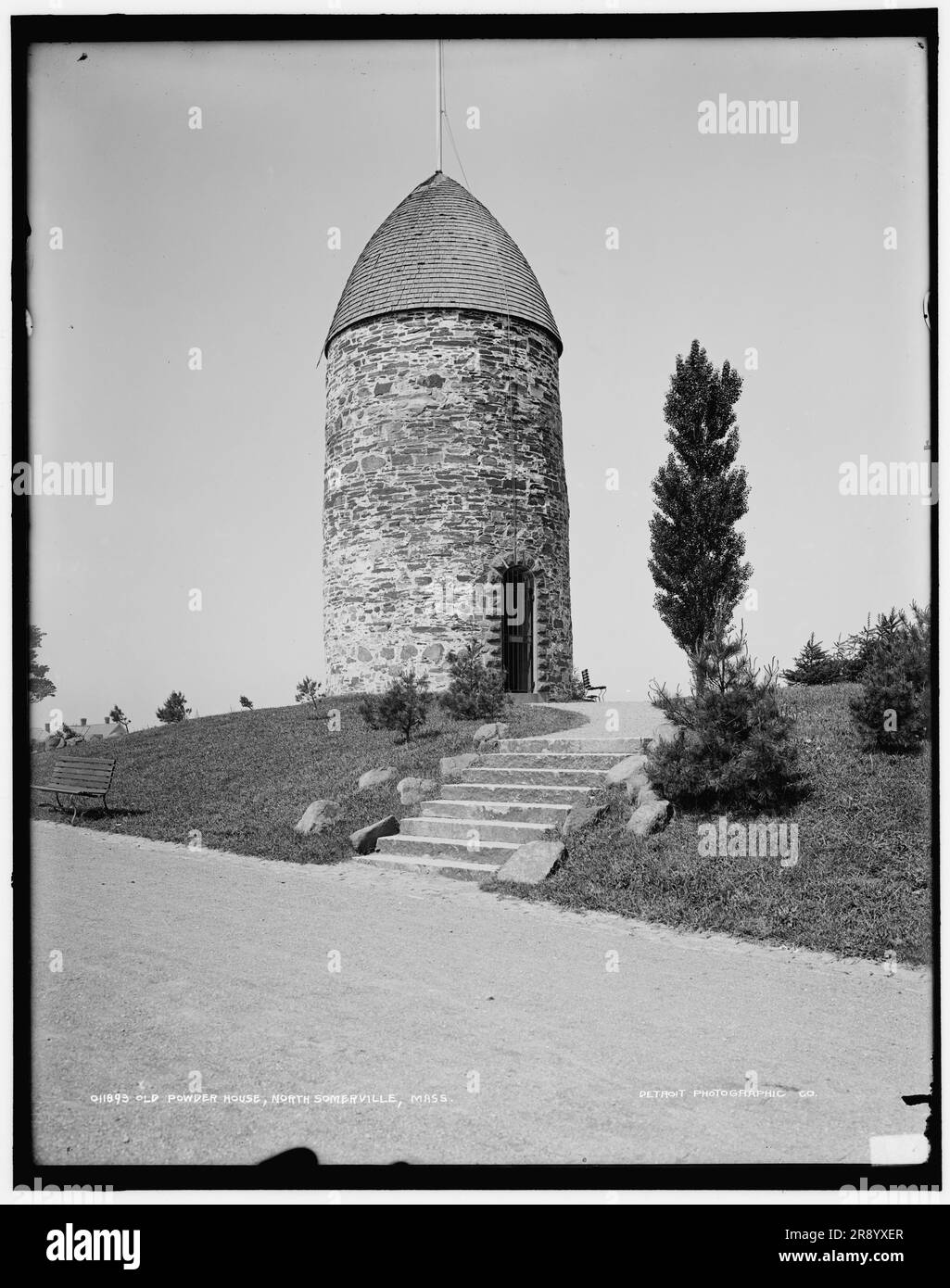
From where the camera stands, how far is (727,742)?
30.1ft

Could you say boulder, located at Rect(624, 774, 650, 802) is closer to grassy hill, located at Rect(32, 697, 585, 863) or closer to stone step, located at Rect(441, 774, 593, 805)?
stone step, located at Rect(441, 774, 593, 805)

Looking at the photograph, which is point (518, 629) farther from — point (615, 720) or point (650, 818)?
point (650, 818)

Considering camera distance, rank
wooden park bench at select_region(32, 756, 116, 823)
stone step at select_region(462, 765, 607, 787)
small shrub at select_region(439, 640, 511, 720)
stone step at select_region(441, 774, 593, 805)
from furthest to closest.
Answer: small shrub at select_region(439, 640, 511, 720)
wooden park bench at select_region(32, 756, 116, 823)
stone step at select_region(462, 765, 607, 787)
stone step at select_region(441, 774, 593, 805)

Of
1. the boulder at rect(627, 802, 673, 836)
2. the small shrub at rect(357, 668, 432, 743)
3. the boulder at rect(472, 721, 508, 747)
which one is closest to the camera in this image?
the boulder at rect(627, 802, 673, 836)

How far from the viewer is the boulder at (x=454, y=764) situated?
12.2 metres

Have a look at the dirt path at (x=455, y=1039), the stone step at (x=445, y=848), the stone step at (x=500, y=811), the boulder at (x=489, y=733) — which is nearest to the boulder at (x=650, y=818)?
the stone step at (x=500, y=811)

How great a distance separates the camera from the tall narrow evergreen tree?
80.0 ft

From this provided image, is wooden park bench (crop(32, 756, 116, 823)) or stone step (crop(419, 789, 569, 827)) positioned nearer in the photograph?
stone step (crop(419, 789, 569, 827))

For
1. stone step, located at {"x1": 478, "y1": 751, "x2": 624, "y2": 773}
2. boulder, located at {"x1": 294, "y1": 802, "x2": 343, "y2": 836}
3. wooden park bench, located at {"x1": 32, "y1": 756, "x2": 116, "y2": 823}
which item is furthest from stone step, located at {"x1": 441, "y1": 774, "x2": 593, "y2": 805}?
wooden park bench, located at {"x1": 32, "y1": 756, "x2": 116, "y2": 823}

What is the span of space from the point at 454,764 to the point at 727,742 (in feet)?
14.0

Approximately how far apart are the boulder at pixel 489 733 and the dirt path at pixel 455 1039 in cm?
586

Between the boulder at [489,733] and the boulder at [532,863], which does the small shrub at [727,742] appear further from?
the boulder at [489,733]

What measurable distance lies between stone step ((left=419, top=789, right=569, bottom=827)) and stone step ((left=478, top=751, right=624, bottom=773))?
1.27 meters

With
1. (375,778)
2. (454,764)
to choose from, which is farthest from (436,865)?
(375,778)
